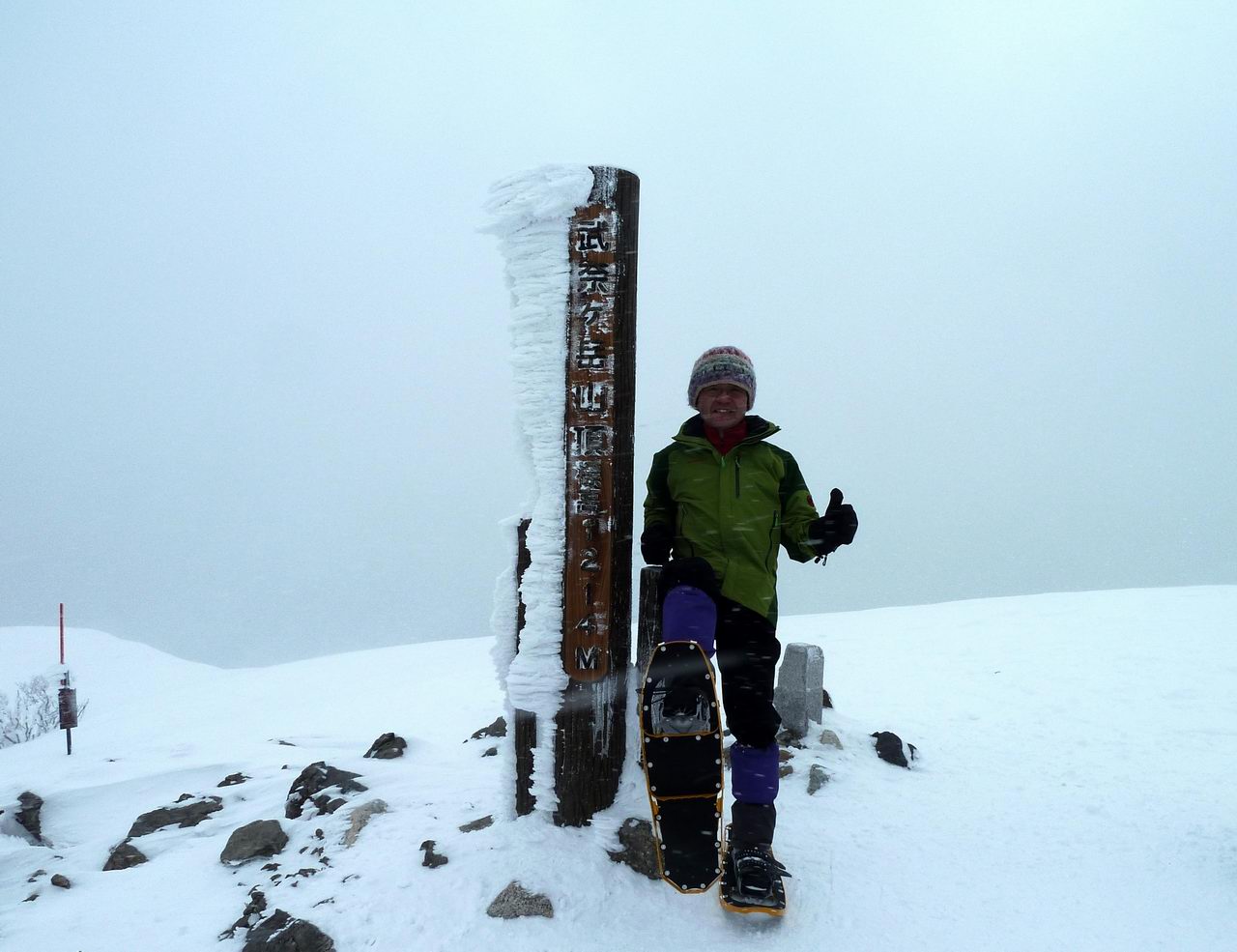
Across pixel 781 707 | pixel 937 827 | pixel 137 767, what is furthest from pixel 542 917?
pixel 137 767

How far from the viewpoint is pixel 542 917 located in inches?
97.9

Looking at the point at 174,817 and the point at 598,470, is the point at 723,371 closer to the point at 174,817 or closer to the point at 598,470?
the point at 598,470

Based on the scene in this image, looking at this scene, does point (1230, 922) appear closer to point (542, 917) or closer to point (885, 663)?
point (542, 917)

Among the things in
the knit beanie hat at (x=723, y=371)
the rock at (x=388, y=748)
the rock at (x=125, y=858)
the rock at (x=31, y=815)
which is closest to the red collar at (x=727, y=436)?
the knit beanie hat at (x=723, y=371)

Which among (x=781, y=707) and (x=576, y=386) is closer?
(x=576, y=386)

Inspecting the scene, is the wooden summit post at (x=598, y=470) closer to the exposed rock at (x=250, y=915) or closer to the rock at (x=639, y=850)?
the rock at (x=639, y=850)

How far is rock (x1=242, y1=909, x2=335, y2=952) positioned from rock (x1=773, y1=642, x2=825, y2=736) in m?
3.00

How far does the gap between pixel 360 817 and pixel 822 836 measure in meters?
2.17

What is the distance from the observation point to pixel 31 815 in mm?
4121

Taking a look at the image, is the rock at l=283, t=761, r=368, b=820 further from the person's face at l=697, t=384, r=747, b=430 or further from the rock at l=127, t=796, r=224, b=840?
the person's face at l=697, t=384, r=747, b=430

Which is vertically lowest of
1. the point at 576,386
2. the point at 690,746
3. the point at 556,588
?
the point at 690,746

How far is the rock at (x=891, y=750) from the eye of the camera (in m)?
4.34

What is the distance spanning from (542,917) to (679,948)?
50cm

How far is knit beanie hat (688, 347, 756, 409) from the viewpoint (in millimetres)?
2947
